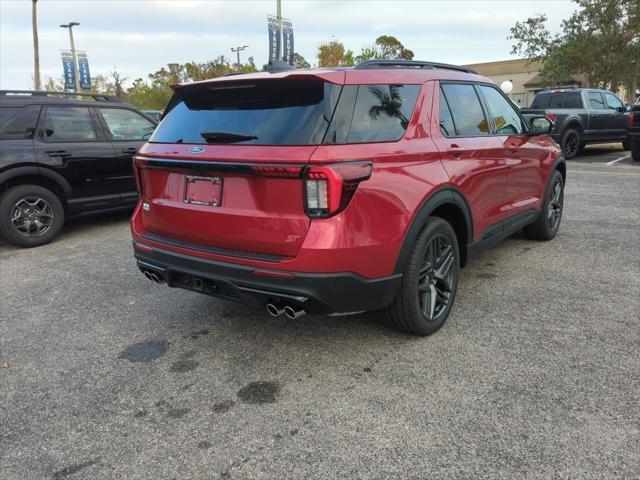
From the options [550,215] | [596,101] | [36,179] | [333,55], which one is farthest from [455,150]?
[333,55]

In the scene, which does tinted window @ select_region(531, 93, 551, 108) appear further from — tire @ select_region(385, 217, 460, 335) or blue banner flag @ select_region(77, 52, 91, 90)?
blue banner flag @ select_region(77, 52, 91, 90)

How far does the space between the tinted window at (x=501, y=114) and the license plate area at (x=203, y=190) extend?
2518 mm

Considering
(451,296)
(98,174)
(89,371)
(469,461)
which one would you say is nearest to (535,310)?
(451,296)

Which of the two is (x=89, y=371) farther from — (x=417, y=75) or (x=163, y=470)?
(x=417, y=75)

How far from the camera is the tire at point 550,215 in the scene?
→ 5449 mm

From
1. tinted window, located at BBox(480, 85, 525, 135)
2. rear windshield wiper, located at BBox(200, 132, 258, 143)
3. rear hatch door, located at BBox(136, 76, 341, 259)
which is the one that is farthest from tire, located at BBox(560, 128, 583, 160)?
rear windshield wiper, located at BBox(200, 132, 258, 143)

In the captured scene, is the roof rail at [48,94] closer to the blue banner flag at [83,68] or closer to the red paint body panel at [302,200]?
the red paint body panel at [302,200]

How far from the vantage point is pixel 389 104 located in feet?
10.0

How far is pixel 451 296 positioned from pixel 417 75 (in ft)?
4.98

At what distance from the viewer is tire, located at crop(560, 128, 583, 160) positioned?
13.6 metres

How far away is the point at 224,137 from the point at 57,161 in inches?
169

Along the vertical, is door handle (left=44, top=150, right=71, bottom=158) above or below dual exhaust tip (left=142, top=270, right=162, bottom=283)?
above

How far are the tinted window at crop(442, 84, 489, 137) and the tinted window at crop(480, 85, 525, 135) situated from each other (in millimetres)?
229

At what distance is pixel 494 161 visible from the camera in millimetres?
4059
